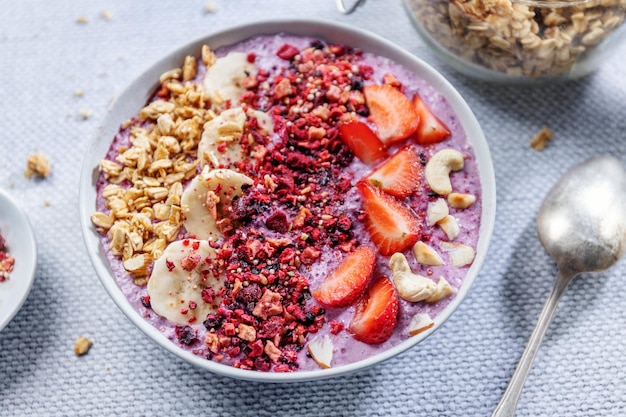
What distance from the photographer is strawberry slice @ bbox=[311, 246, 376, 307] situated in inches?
65.9

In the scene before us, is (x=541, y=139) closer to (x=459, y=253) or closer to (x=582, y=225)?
(x=582, y=225)

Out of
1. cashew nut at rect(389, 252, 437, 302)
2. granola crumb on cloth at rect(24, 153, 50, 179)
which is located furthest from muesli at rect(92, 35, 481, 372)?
granola crumb on cloth at rect(24, 153, 50, 179)

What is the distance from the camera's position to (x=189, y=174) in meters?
1.84

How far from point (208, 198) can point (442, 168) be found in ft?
1.71

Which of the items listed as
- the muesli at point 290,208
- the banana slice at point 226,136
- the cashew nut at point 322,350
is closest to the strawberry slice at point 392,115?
the muesli at point 290,208

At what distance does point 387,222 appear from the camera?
1726 millimetres

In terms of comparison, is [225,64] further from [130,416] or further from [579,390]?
[579,390]

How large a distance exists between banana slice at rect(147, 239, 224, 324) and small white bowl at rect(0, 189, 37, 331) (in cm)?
36

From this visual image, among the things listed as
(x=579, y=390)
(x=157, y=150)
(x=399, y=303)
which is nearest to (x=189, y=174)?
(x=157, y=150)

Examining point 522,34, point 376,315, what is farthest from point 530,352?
point 522,34

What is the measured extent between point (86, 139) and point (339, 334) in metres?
0.92

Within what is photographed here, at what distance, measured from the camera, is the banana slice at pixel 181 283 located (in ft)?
5.63

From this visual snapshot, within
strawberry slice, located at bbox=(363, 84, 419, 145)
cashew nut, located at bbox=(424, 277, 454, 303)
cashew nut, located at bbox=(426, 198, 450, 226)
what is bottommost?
cashew nut, located at bbox=(424, 277, 454, 303)

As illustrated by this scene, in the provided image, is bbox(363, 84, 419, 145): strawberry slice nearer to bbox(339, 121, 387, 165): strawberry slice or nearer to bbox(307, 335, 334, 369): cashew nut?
bbox(339, 121, 387, 165): strawberry slice
